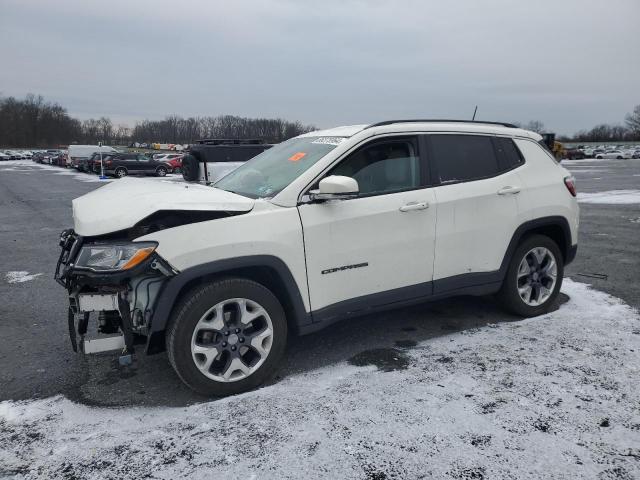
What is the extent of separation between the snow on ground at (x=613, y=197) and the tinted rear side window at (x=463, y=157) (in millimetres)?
11641

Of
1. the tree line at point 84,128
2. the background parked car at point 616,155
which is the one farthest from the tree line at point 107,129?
the background parked car at point 616,155

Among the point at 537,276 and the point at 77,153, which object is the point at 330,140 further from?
the point at 77,153

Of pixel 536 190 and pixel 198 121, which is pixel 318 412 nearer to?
pixel 536 190

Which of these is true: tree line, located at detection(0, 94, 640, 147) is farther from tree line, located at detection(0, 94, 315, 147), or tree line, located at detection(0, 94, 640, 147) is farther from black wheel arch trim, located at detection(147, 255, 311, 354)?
black wheel arch trim, located at detection(147, 255, 311, 354)

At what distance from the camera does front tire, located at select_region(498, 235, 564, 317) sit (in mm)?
4598

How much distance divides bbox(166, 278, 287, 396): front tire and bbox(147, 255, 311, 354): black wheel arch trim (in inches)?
2.9

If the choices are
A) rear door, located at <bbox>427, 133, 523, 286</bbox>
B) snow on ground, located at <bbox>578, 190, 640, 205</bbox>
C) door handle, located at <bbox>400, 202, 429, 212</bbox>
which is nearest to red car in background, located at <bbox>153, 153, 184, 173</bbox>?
snow on ground, located at <bbox>578, 190, 640, 205</bbox>

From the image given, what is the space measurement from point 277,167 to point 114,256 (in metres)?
1.59

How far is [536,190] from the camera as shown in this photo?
463cm

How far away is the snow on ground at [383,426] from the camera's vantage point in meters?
2.58

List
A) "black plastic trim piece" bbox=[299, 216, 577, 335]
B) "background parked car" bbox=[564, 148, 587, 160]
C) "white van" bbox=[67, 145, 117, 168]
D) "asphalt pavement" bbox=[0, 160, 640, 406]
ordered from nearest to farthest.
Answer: "asphalt pavement" bbox=[0, 160, 640, 406]
"black plastic trim piece" bbox=[299, 216, 577, 335]
"white van" bbox=[67, 145, 117, 168]
"background parked car" bbox=[564, 148, 587, 160]

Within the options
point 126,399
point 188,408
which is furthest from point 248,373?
point 126,399

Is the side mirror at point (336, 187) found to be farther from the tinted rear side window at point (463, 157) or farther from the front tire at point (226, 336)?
the tinted rear side window at point (463, 157)

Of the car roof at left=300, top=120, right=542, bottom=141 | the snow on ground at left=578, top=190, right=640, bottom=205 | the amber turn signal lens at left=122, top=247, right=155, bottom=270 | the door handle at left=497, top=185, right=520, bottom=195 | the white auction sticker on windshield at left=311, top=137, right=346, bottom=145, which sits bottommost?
the snow on ground at left=578, top=190, right=640, bottom=205
